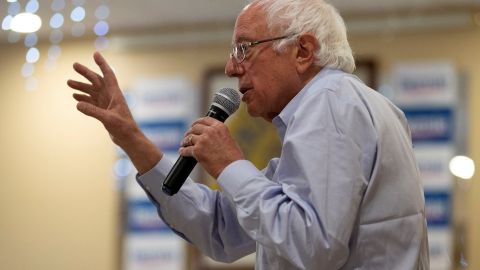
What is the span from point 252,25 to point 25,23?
287 centimetres

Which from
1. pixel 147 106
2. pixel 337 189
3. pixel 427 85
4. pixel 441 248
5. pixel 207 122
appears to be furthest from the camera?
pixel 147 106

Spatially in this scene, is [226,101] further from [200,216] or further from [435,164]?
[435,164]

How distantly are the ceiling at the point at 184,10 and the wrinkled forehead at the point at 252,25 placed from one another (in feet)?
7.91

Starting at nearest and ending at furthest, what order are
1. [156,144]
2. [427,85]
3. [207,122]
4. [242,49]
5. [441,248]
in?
[207,122] < [242,49] < [441,248] < [427,85] < [156,144]

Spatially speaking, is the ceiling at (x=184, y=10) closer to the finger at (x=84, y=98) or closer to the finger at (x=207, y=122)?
the finger at (x=84, y=98)

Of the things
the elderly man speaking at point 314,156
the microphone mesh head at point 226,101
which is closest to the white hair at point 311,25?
the elderly man speaking at point 314,156

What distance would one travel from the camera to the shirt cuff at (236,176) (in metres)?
1.08

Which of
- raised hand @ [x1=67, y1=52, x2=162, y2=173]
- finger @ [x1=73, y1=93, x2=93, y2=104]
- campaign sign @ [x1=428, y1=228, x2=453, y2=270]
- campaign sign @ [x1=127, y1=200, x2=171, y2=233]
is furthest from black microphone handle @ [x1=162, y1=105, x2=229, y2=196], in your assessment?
campaign sign @ [x1=127, y1=200, x2=171, y2=233]

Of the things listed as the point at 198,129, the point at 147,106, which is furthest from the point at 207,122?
the point at 147,106

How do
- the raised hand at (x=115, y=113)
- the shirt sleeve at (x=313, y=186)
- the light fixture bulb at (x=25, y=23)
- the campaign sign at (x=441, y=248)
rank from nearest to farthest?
the shirt sleeve at (x=313, y=186) → the raised hand at (x=115, y=113) → the campaign sign at (x=441, y=248) → the light fixture bulb at (x=25, y=23)

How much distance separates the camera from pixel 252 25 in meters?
1.24

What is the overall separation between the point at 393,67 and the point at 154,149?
2525 mm

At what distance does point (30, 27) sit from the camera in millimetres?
3893

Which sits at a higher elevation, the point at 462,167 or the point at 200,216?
the point at 200,216
